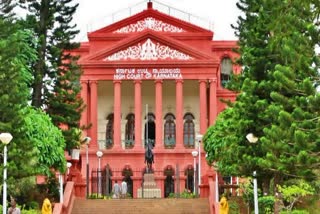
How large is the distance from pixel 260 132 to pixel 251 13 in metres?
6.28

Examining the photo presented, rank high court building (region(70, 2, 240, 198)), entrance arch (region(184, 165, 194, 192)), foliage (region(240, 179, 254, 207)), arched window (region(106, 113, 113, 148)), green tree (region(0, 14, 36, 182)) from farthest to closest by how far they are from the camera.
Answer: arched window (region(106, 113, 113, 148))
high court building (region(70, 2, 240, 198))
entrance arch (region(184, 165, 194, 192))
foliage (region(240, 179, 254, 207))
green tree (region(0, 14, 36, 182))

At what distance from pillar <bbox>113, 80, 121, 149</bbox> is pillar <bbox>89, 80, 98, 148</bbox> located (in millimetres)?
1096

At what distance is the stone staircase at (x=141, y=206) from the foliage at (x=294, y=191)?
3041 mm

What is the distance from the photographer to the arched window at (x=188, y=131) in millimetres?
51228

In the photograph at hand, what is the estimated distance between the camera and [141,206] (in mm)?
31250

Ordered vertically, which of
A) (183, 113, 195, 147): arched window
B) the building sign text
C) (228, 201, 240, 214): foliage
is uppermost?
the building sign text

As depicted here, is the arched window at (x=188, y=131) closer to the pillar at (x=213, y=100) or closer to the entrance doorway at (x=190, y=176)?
the pillar at (x=213, y=100)

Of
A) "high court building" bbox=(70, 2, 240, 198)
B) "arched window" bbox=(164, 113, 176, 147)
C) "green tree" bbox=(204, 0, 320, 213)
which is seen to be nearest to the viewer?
"green tree" bbox=(204, 0, 320, 213)

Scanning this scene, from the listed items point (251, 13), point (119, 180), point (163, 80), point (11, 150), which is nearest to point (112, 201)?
point (11, 150)

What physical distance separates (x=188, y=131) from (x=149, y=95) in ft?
11.3

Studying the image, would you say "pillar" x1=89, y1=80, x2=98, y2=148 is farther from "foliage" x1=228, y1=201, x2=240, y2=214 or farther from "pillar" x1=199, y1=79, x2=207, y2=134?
"foliage" x1=228, y1=201, x2=240, y2=214

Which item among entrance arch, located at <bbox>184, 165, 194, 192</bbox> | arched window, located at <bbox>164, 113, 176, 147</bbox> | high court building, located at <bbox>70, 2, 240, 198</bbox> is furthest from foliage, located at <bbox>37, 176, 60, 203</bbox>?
arched window, located at <bbox>164, 113, 176, 147</bbox>

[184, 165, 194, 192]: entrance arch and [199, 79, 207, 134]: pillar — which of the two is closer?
[184, 165, 194, 192]: entrance arch

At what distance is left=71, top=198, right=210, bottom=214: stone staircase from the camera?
30438mm
